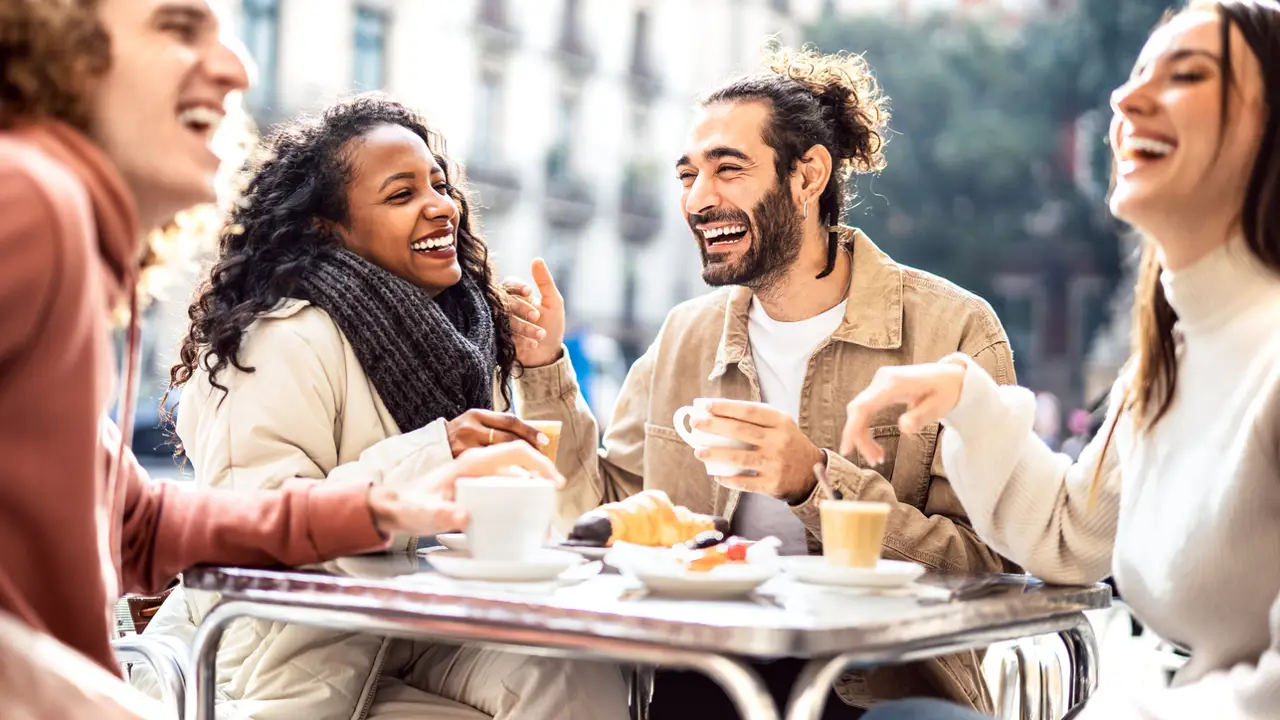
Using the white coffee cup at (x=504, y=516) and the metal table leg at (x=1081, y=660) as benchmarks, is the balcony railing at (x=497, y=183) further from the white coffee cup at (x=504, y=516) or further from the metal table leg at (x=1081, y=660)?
the white coffee cup at (x=504, y=516)

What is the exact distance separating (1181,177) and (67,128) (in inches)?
58.3

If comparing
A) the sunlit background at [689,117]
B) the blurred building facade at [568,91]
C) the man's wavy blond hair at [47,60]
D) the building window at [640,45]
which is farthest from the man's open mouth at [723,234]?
the building window at [640,45]

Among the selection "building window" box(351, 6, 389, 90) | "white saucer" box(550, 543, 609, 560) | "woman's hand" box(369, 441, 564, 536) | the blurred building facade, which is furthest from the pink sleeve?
"building window" box(351, 6, 389, 90)

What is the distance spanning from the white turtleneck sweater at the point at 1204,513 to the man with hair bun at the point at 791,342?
0.44 metres

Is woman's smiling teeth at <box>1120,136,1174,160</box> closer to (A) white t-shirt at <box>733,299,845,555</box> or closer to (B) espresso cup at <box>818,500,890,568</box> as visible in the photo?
(B) espresso cup at <box>818,500,890,568</box>

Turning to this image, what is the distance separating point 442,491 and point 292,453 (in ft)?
1.69

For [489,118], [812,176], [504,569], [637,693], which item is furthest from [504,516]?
[489,118]

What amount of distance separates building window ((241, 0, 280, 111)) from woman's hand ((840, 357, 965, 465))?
69.7 ft

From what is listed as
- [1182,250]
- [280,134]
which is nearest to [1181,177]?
[1182,250]

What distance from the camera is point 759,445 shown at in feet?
8.61

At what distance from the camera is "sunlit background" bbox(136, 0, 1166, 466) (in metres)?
28.0

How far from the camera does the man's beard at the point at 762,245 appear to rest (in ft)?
11.4

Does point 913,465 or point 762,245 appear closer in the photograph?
point 913,465

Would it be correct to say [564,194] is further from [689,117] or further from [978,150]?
[978,150]
